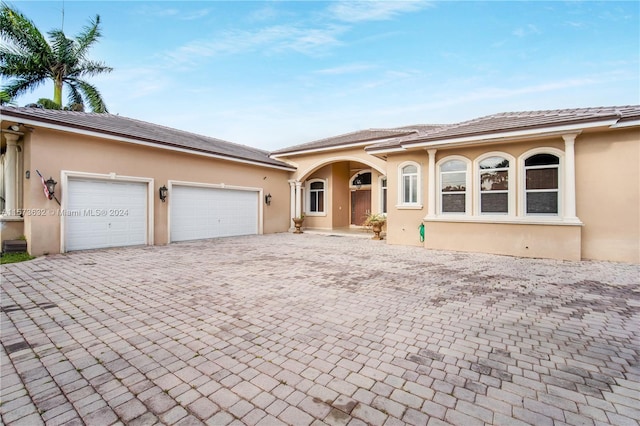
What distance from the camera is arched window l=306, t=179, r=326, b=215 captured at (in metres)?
17.4

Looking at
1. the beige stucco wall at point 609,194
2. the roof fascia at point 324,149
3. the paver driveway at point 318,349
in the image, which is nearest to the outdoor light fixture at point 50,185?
the paver driveway at point 318,349

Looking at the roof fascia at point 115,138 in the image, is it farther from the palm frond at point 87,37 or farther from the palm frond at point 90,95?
the palm frond at point 87,37

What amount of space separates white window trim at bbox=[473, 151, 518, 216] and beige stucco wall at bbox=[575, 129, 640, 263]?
151 centimetres

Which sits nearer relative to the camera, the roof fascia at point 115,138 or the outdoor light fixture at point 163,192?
the roof fascia at point 115,138

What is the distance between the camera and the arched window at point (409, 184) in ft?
35.6

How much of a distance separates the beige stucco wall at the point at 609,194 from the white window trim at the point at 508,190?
1.51 metres

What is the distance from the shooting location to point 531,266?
7.34 metres

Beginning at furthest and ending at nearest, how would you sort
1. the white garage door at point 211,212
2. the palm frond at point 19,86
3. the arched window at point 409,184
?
1. the palm frond at point 19,86
2. the white garage door at point 211,212
3. the arched window at point 409,184

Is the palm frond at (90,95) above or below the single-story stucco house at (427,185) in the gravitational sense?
above

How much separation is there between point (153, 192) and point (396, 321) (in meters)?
10.2

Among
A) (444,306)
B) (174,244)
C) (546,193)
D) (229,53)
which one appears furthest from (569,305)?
(229,53)

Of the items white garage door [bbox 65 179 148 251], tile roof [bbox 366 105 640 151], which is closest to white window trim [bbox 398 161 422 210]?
tile roof [bbox 366 105 640 151]

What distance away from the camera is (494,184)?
9352mm

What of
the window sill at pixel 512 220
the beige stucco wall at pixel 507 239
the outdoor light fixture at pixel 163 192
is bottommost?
the beige stucco wall at pixel 507 239
